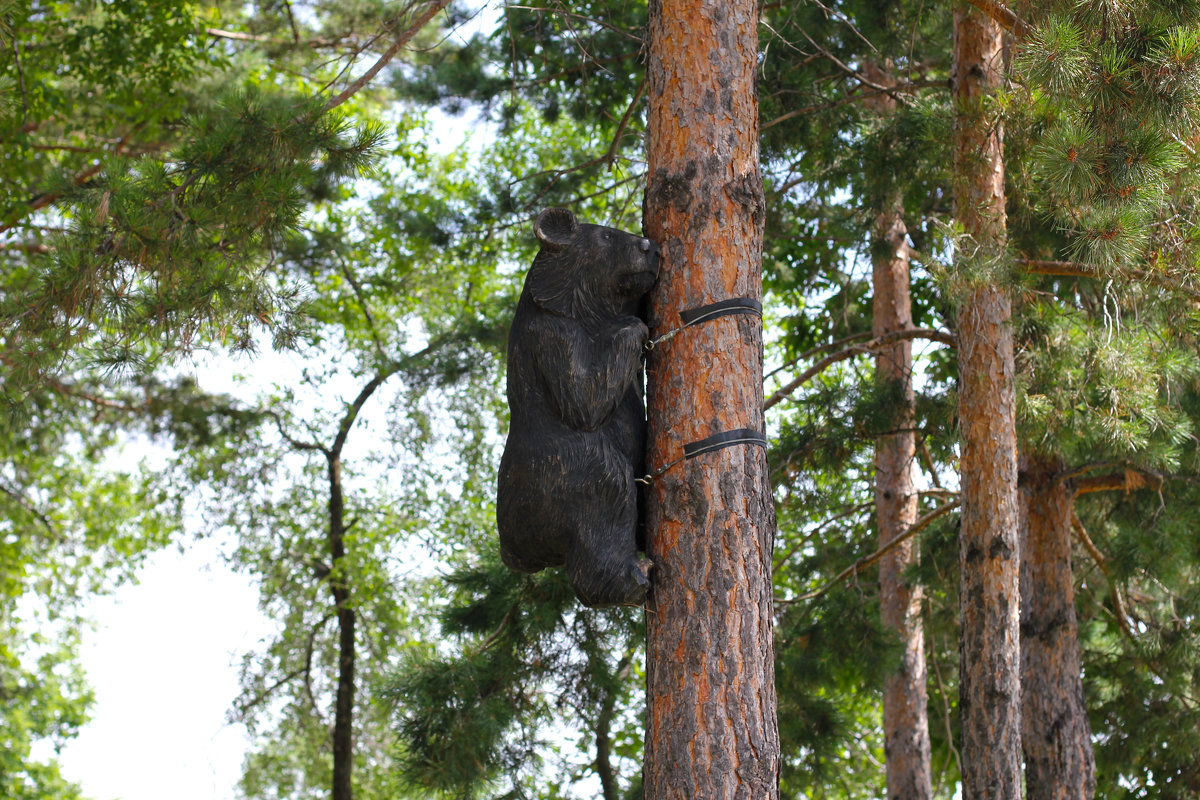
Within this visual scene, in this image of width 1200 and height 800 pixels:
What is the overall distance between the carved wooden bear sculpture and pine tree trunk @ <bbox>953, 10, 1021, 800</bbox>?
2469mm

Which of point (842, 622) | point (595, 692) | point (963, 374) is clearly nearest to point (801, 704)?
point (842, 622)

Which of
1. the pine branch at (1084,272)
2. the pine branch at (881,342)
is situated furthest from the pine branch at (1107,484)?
the pine branch at (1084,272)

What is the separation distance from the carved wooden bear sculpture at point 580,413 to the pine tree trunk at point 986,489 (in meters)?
2.47

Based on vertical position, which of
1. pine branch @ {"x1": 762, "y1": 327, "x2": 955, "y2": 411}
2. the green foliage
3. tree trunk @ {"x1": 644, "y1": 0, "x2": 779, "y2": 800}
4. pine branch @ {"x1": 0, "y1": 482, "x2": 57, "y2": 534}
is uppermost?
pine branch @ {"x1": 0, "y1": 482, "x2": 57, "y2": 534}

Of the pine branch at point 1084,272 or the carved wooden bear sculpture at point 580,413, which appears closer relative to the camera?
the carved wooden bear sculpture at point 580,413

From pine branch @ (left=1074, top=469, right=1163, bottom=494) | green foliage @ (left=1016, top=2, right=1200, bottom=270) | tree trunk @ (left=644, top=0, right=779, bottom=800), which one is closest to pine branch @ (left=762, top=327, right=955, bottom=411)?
pine branch @ (left=1074, top=469, right=1163, bottom=494)

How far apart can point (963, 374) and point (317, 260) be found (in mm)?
9188

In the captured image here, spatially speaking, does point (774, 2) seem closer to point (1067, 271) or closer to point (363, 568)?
point (1067, 271)

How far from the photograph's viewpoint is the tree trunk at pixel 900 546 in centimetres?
784

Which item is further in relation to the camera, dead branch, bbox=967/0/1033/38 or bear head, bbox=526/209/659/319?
dead branch, bbox=967/0/1033/38

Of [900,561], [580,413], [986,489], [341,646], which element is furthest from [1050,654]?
[341,646]

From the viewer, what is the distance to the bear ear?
3.13 m

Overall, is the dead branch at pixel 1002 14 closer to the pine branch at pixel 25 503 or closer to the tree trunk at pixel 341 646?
the tree trunk at pixel 341 646

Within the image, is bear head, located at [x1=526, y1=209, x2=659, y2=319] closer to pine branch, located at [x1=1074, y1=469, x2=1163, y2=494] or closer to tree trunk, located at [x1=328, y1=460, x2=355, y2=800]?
pine branch, located at [x1=1074, y1=469, x2=1163, y2=494]
